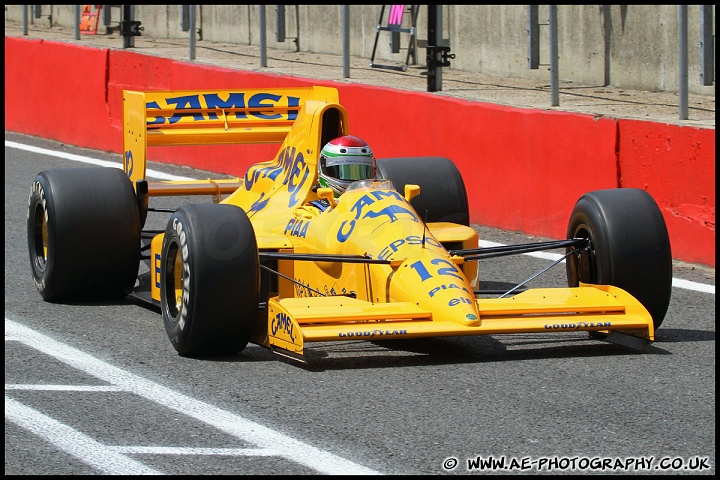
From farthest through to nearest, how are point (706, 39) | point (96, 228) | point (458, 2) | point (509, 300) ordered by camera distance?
point (458, 2) → point (706, 39) → point (96, 228) → point (509, 300)

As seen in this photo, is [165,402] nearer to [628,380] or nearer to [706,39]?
[628,380]

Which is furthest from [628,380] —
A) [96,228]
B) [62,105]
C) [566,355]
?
[62,105]

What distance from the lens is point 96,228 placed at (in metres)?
9.03

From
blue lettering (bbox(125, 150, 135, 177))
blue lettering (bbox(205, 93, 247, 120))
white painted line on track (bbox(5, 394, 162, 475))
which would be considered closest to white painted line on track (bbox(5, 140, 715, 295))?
blue lettering (bbox(205, 93, 247, 120))

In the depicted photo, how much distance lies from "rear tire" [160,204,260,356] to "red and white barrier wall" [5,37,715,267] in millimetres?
4064

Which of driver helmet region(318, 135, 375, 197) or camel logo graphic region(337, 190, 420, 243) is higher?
driver helmet region(318, 135, 375, 197)

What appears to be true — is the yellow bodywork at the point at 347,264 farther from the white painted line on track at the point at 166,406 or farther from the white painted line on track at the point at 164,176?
the white painted line on track at the point at 164,176

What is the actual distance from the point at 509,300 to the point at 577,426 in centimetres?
137

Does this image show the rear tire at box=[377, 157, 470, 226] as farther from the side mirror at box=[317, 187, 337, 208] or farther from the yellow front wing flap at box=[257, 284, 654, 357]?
the yellow front wing flap at box=[257, 284, 654, 357]

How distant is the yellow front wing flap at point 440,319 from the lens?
7.09 metres

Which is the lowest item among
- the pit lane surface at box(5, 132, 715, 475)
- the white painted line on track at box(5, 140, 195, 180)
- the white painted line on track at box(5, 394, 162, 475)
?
the white painted line on track at box(5, 394, 162, 475)

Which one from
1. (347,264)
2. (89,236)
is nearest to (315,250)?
(347,264)

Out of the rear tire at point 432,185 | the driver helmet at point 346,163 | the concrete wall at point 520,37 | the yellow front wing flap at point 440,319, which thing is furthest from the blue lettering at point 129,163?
the concrete wall at point 520,37

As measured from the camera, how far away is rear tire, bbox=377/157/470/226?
31.9 ft
